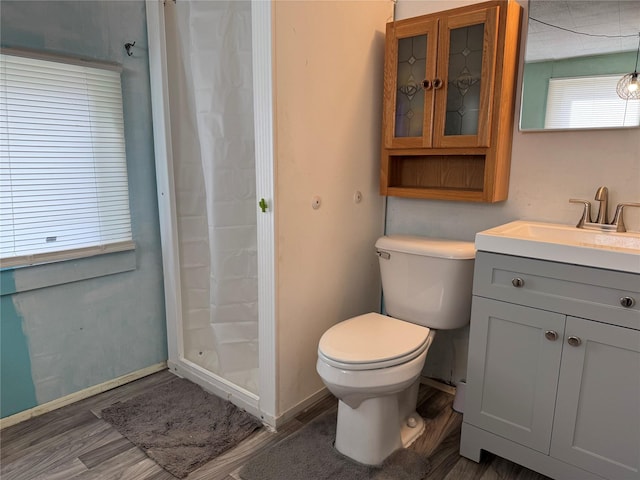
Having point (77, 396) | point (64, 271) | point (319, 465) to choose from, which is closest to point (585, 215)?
point (319, 465)

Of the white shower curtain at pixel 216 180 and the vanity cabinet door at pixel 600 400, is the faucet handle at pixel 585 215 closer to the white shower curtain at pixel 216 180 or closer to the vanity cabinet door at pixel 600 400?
the vanity cabinet door at pixel 600 400

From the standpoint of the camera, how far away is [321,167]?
1.83m

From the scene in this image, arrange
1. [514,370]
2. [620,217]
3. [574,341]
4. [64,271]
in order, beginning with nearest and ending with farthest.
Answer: [574,341] < [514,370] < [620,217] < [64,271]

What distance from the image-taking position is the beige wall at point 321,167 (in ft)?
5.41

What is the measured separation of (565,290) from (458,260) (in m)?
0.43

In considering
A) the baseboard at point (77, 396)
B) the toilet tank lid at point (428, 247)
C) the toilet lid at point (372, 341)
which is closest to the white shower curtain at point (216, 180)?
the baseboard at point (77, 396)

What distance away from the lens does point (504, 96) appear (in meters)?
1.71

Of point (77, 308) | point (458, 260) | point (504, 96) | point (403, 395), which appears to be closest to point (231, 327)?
point (77, 308)

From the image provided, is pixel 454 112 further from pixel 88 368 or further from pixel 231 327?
pixel 88 368

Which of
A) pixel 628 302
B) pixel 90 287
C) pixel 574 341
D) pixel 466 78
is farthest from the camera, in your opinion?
pixel 90 287

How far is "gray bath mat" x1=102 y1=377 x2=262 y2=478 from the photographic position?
1.66m

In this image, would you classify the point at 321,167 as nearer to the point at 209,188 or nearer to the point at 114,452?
the point at 209,188

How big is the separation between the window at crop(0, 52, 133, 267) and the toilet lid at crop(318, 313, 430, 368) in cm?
118

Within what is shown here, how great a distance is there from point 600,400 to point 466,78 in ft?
4.27
